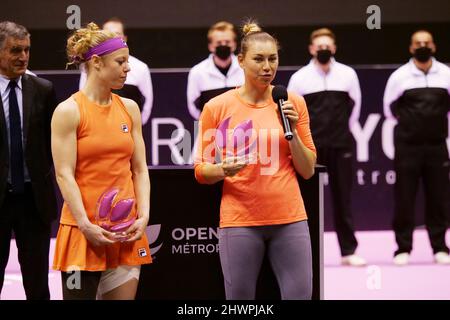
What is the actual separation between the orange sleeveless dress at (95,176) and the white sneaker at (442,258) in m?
3.78

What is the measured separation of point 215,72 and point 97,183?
12.4 feet

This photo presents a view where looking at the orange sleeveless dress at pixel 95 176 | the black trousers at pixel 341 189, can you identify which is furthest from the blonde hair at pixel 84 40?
A: the black trousers at pixel 341 189

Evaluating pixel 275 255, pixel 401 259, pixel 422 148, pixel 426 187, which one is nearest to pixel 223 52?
pixel 422 148

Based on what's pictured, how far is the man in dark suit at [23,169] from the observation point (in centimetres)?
389

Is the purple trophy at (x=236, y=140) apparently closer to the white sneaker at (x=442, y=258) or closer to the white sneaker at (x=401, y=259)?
the white sneaker at (x=401, y=259)

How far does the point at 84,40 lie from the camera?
11.3 ft

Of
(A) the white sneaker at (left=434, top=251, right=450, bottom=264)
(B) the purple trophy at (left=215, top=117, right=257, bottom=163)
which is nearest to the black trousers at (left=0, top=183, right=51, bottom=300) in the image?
(B) the purple trophy at (left=215, top=117, right=257, bottom=163)

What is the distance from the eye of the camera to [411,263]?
6680 millimetres

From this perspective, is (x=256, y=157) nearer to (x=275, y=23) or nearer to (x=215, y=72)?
(x=215, y=72)

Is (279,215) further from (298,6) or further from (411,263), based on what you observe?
(298,6)

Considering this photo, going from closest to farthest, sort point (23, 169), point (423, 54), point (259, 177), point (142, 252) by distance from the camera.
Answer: point (142, 252)
point (259, 177)
point (23, 169)
point (423, 54)

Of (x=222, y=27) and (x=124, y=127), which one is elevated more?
(x=222, y=27)

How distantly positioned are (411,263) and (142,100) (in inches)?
97.1

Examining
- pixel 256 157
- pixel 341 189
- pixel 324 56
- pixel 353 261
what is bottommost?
pixel 353 261
